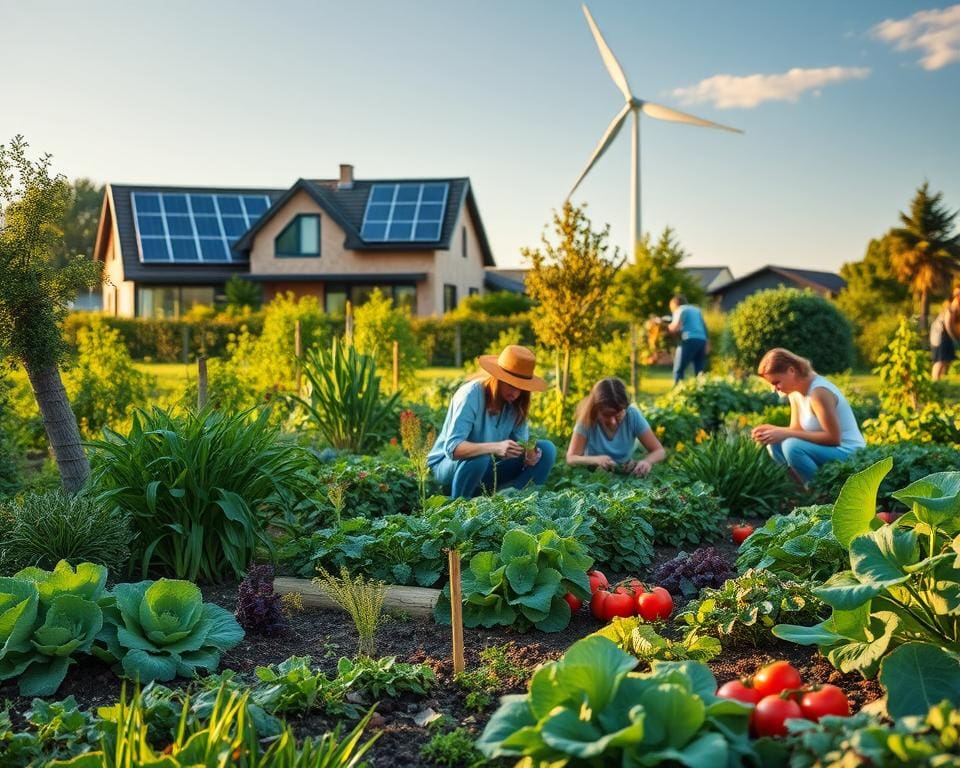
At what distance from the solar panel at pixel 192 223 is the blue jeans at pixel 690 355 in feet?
65.7

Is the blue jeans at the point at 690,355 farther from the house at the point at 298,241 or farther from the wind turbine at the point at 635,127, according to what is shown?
the house at the point at 298,241

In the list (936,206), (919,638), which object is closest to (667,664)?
(919,638)

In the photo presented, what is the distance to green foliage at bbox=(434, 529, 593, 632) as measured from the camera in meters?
4.23

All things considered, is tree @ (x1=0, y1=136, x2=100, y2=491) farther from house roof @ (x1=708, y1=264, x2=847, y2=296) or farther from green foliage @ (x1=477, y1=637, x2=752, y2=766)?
house roof @ (x1=708, y1=264, x2=847, y2=296)

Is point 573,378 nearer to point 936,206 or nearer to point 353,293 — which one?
point 353,293

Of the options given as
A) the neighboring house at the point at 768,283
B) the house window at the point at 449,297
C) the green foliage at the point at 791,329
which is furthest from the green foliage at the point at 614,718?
the neighboring house at the point at 768,283

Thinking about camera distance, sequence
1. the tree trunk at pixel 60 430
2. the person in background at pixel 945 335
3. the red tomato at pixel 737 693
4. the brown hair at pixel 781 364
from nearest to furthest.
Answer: the red tomato at pixel 737 693
the tree trunk at pixel 60 430
the brown hair at pixel 781 364
the person in background at pixel 945 335

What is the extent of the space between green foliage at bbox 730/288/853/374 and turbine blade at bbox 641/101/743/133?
6651mm

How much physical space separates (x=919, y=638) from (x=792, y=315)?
57.7 feet

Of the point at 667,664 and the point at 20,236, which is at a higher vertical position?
the point at 20,236

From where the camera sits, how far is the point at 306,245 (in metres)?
31.2

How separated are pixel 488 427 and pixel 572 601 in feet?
6.59

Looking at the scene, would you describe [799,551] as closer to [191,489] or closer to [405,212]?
[191,489]

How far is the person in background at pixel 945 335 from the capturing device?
14.2m
